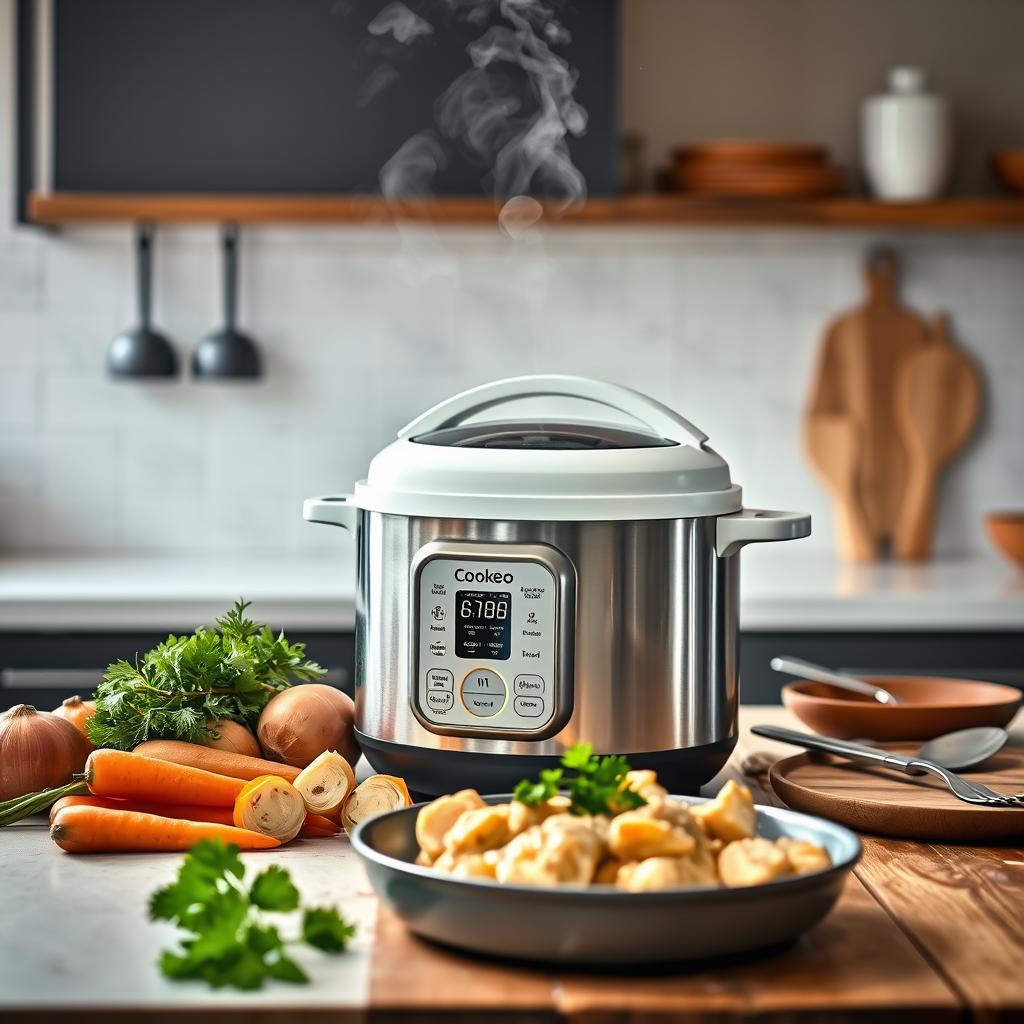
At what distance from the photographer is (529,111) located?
265 cm

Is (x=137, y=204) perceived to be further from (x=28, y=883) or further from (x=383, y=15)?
(x=28, y=883)

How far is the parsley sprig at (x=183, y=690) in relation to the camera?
1045 mm

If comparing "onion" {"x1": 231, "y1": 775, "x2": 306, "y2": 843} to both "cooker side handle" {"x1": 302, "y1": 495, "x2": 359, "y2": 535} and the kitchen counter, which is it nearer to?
"cooker side handle" {"x1": 302, "y1": 495, "x2": 359, "y2": 535}

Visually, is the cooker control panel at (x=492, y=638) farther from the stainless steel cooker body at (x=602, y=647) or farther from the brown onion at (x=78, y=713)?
the brown onion at (x=78, y=713)

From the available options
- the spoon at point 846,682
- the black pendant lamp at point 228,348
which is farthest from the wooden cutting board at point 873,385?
the spoon at point 846,682

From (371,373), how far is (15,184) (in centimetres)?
79

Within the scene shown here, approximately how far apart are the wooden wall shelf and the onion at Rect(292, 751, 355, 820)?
1.77 metres

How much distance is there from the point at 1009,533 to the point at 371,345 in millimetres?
1327

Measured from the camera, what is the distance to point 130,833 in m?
0.96

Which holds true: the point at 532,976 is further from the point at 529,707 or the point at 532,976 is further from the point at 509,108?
the point at 509,108

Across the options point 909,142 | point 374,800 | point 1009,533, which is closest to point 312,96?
point 909,142

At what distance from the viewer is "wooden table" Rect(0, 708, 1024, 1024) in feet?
2.26

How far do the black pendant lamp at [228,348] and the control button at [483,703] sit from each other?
1.98 m

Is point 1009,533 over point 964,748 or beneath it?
over
